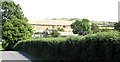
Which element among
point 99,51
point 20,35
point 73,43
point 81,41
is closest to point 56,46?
point 73,43

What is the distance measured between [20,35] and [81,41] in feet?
166

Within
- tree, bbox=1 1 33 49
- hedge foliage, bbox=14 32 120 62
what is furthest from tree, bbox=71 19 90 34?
hedge foliage, bbox=14 32 120 62

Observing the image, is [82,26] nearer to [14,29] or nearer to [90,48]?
[14,29]

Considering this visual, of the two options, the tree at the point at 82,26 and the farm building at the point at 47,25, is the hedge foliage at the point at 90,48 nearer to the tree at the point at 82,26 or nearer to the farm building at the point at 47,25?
the tree at the point at 82,26

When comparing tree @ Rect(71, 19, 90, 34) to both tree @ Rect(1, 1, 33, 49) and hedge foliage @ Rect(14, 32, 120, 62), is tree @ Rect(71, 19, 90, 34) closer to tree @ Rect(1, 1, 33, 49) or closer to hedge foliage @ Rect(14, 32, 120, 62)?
tree @ Rect(1, 1, 33, 49)

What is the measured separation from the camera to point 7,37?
209 feet

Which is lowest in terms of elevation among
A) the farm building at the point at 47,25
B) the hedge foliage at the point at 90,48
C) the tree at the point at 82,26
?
the farm building at the point at 47,25

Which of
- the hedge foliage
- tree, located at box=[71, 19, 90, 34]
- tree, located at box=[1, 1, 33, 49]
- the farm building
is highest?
the hedge foliage

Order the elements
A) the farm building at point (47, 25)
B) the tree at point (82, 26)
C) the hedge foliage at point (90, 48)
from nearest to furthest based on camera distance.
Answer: the hedge foliage at point (90, 48) < the tree at point (82, 26) < the farm building at point (47, 25)

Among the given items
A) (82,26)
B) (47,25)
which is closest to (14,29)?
(82,26)

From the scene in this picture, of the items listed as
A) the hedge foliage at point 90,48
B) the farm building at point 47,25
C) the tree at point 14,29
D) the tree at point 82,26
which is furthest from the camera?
the farm building at point 47,25

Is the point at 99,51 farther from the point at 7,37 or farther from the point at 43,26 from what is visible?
the point at 43,26

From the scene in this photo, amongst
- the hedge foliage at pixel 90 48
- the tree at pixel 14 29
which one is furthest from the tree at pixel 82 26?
the hedge foliage at pixel 90 48

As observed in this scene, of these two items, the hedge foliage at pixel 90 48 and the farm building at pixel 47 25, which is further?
the farm building at pixel 47 25
